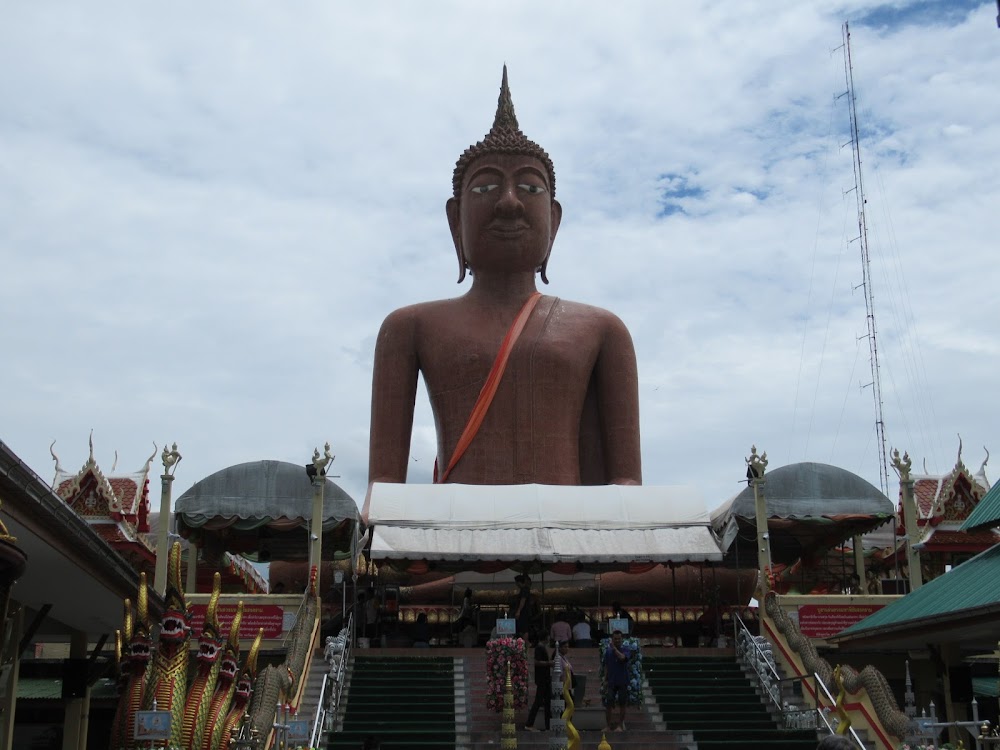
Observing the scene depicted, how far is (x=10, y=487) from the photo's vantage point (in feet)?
25.1

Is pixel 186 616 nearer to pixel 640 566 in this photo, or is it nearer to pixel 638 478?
pixel 640 566

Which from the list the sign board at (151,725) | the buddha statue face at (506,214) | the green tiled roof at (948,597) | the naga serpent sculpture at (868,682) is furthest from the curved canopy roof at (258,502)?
the sign board at (151,725)

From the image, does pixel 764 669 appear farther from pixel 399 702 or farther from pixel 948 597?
pixel 399 702

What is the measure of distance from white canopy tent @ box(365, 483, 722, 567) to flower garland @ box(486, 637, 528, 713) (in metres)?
3.28

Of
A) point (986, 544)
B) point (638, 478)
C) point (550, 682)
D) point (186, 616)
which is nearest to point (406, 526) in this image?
point (550, 682)

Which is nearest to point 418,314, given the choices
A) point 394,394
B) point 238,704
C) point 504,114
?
point 394,394

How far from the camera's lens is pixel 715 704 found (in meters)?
14.1

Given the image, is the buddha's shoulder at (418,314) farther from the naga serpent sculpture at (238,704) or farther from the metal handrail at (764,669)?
the naga serpent sculpture at (238,704)

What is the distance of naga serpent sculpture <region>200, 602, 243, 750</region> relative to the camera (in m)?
9.09

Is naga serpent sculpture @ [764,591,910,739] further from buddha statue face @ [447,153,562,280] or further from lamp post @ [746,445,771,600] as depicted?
buddha statue face @ [447,153,562,280]

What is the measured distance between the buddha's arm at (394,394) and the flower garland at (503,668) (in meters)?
9.28

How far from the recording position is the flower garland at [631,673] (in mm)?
12898

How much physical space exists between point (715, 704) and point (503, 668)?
2680mm

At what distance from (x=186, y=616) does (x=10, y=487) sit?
1.97 metres
